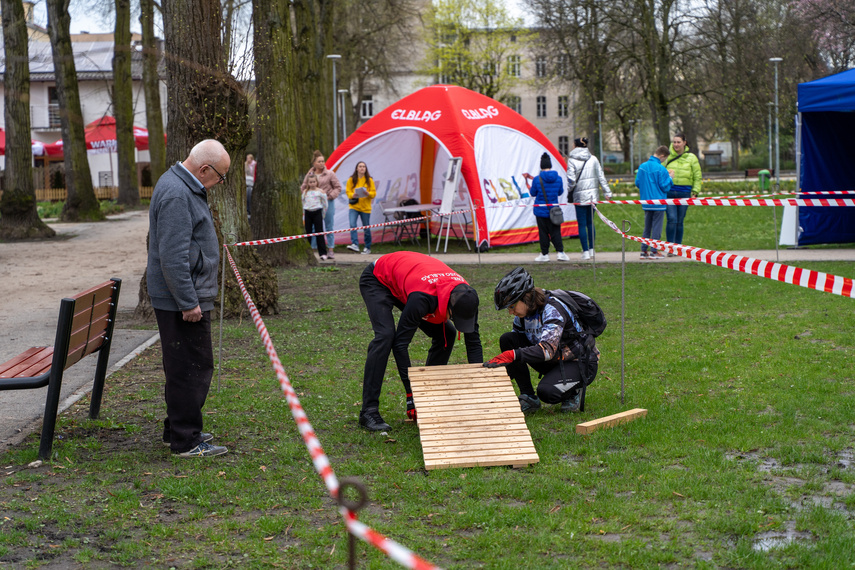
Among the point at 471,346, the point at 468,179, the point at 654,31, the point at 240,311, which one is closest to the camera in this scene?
the point at 471,346

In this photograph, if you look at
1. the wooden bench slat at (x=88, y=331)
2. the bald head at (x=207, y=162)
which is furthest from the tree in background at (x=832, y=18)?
the wooden bench slat at (x=88, y=331)

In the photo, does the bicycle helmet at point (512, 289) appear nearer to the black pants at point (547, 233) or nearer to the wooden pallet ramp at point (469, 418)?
the wooden pallet ramp at point (469, 418)

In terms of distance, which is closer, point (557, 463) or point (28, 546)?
point (28, 546)

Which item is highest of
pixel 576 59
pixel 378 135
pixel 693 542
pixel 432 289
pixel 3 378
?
pixel 576 59

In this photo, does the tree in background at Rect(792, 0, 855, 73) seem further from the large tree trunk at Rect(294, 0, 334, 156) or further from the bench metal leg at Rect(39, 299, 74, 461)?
the bench metal leg at Rect(39, 299, 74, 461)

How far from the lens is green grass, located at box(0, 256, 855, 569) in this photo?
12.7 ft

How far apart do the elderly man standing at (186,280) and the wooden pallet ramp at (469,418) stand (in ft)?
4.25

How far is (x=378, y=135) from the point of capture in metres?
17.8

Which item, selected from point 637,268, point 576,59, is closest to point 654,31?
point 576,59

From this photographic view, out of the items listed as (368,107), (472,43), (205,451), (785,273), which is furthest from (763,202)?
(368,107)

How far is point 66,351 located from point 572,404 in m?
3.33

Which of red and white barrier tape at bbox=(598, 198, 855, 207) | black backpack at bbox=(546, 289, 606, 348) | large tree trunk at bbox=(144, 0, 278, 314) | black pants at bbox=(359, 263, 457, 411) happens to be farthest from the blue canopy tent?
black pants at bbox=(359, 263, 457, 411)

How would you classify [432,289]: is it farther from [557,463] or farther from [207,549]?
[207,549]

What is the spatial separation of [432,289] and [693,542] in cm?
206
